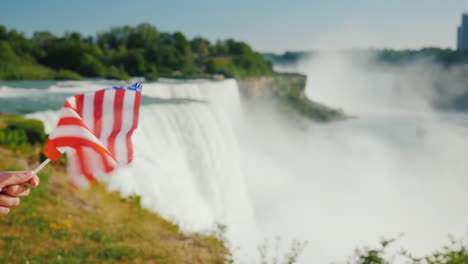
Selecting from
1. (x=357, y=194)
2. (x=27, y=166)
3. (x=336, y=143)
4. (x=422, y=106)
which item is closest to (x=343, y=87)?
(x=422, y=106)

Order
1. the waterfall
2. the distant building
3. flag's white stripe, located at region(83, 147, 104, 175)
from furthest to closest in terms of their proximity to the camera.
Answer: the distant building < the waterfall < flag's white stripe, located at region(83, 147, 104, 175)

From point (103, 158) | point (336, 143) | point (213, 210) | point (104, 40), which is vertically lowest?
point (103, 158)

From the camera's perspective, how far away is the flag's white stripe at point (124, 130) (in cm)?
244

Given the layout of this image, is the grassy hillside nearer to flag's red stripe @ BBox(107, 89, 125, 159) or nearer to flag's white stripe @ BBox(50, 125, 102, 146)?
flag's red stripe @ BBox(107, 89, 125, 159)

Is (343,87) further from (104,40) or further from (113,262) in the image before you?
(113,262)

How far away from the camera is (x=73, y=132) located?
7.30 feet

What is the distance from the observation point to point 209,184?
48.2 feet

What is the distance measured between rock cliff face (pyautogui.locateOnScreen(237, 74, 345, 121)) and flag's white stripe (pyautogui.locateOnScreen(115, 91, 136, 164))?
49773 mm

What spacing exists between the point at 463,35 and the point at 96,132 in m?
62.3

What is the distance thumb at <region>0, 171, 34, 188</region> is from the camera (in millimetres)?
1717

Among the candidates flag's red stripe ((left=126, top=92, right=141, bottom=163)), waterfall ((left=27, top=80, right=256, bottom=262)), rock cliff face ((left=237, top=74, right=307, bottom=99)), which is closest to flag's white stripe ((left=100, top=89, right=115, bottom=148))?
flag's red stripe ((left=126, top=92, right=141, bottom=163))

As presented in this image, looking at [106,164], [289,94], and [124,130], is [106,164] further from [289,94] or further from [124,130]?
[289,94]

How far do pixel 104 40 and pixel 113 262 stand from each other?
232ft

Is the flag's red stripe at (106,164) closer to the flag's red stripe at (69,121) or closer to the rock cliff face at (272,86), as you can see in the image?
the flag's red stripe at (69,121)
